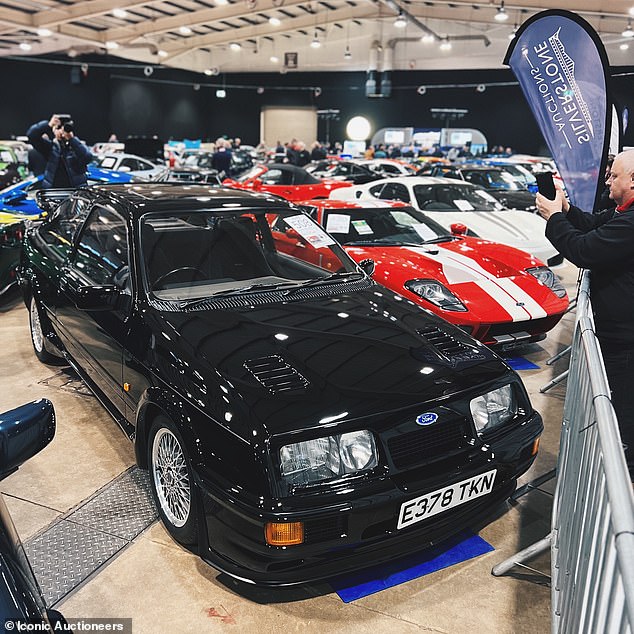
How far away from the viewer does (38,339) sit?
15.2ft

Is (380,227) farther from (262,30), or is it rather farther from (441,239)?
(262,30)

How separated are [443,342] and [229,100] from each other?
31.5m

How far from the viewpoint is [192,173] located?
15.0m

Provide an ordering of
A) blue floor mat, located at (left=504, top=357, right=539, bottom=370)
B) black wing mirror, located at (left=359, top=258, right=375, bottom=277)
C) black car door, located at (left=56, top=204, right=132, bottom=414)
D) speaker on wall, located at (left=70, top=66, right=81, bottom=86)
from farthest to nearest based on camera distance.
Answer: speaker on wall, located at (left=70, top=66, right=81, bottom=86), blue floor mat, located at (left=504, top=357, right=539, bottom=370), black wing mirror, located at (left=359, top=258, right=375, bottom=277), black car door, located at (left=56, top=204, right=132, bottom=414)

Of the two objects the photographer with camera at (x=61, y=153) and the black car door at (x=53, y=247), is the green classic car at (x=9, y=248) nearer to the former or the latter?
the photographer with camera at (x=61, y=153)

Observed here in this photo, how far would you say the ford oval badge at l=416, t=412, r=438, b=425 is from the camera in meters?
2.25

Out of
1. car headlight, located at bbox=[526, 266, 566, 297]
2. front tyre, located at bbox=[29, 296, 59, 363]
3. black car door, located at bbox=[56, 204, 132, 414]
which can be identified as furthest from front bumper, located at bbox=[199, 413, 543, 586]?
car headlight, located at bbox=[526, 266, 566, 297]

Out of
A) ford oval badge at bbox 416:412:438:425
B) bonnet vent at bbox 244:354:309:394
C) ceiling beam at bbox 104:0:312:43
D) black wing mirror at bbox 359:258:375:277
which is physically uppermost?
ceiling beam at bbox 104:0:312:43

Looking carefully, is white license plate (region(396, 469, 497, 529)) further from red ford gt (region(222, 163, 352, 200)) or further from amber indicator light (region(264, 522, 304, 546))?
red ford gt (region(222, 163, 352, 200))

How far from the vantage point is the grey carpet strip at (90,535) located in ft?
7.88

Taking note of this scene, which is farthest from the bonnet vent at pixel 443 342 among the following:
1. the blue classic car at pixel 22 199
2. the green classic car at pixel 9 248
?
the blue classic car at pixel 22 199

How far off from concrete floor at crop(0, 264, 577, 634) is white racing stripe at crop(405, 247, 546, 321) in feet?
5.21

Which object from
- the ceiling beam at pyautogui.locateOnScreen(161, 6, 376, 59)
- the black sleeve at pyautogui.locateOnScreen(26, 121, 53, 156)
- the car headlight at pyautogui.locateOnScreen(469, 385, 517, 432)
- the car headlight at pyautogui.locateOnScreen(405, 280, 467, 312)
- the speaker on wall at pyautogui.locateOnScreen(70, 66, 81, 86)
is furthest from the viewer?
the speaker on wall at pyautogui.locateOnScreen(70, 66, 81, 86)

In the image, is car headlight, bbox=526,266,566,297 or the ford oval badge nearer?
the ford oval badge
